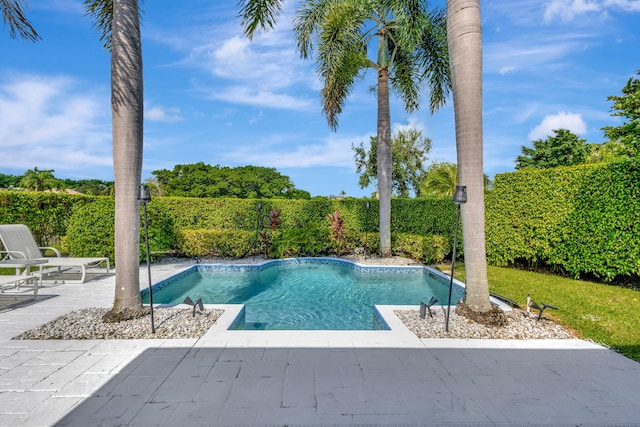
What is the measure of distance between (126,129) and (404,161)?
2861 cm

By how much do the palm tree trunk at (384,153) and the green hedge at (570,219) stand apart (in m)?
3.40

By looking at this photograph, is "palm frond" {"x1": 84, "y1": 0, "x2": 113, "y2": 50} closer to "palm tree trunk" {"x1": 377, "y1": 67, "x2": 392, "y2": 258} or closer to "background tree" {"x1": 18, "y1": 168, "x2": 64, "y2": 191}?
"palm tree trunk" {"x1": 377, "y1": 67, "x2": 392, "y2": 258}

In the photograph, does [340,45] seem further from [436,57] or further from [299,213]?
[299,213]

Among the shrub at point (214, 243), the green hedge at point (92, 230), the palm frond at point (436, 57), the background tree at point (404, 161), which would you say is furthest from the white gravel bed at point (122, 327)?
the background tree at point (404, 161)

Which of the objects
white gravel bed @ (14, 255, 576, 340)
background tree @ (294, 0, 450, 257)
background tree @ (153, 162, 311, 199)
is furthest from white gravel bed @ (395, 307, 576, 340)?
background tree @ (153, 162, 311, 199)

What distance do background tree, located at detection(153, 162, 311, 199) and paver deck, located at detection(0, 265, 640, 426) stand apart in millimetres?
41340

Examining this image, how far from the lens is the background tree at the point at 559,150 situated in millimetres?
28812

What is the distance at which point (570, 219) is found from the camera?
336 inches

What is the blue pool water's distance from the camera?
19.1 ft

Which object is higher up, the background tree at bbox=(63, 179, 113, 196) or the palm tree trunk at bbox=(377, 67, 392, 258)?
the background tree at bbox=(63, 179, 113, 196)

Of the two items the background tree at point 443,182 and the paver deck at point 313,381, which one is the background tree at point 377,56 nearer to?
the paver deck at point 313,381

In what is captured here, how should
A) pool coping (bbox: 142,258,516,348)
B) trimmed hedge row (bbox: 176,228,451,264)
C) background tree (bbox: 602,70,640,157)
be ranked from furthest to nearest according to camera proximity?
trimmed hedge row (bbox: 176,228,451,264)
background tree (bbox: 602,70,640,157)
pool coping (bbox: 142,258,516,348)

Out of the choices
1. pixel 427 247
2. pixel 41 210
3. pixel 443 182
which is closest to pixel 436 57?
pixel 427 247

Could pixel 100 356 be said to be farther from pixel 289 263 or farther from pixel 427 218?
pixel 427 218
